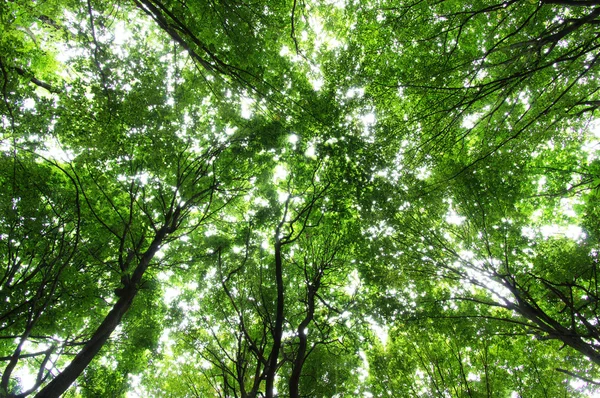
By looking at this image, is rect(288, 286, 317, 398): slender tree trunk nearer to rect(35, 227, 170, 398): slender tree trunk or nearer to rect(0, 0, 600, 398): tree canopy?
rect(0, 0, 600, 398): tree canopy

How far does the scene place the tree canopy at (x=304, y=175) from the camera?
4.93 m

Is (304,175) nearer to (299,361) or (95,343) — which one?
(299,361)

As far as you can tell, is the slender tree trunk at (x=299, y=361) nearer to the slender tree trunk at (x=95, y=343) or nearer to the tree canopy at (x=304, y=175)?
the tree canopy at (x=304, y=175)

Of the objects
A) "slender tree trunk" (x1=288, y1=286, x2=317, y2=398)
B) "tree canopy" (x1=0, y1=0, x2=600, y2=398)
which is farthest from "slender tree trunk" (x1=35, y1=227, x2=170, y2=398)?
"slender tree trunk" (x1=288, y1=286, x2=317, y2=398)

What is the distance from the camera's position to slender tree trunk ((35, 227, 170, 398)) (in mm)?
4379

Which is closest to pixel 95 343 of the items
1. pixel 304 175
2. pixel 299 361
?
pixel 299 361

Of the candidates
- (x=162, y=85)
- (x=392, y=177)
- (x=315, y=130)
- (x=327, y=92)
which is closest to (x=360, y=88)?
(x=327, y=92)

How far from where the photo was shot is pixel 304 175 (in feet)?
25.1

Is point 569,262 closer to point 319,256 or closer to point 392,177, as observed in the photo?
point 392,177

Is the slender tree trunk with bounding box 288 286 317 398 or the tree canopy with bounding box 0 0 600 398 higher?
the tree canopy with bounding box 0 0 600 398

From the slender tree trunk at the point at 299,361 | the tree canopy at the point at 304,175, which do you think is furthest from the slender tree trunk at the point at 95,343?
the slender tree trunk at the point at 299,361

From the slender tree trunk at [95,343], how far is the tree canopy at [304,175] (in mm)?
38

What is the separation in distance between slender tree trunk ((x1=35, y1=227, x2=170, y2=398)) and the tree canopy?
4 cm

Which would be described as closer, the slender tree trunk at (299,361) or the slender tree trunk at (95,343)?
the slender tree trunk at (95,343)
